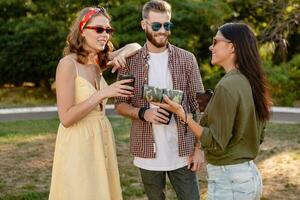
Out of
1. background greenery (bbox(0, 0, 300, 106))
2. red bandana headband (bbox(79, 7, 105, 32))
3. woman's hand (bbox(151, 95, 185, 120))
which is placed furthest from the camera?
background greenery (bbox(0, 0, 300, 106))

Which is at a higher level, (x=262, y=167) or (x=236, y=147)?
(x=236, y=147)

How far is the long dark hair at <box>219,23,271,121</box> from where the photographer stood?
2.70m

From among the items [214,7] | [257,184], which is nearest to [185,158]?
[257,184]

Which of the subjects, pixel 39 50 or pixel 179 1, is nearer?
pixel 179 1

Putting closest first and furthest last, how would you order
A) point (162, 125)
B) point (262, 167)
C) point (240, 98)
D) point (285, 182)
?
point (240, 98) < point (162, 125) < point (285, 182) < point (262, 167)

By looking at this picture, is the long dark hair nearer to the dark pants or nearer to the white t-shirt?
the white t-shirt

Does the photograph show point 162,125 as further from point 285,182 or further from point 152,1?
point 285,182

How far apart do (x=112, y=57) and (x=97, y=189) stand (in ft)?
3.00

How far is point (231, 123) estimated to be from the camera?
2.66 metres

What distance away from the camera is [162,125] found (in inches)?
134

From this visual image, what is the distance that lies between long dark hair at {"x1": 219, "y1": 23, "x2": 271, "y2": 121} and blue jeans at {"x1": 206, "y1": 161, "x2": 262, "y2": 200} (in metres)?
0.32

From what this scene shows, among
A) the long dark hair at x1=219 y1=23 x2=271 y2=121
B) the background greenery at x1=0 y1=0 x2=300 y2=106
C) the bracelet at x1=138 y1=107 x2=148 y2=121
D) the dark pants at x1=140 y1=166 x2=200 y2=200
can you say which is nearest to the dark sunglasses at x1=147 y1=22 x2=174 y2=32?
the bracelet at x1=138 y1=107 x2=148 y2=121

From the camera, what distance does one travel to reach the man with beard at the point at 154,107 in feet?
11.1

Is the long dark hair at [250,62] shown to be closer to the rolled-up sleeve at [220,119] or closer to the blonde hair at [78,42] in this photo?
the rolled-up sleeve at [220,119]
